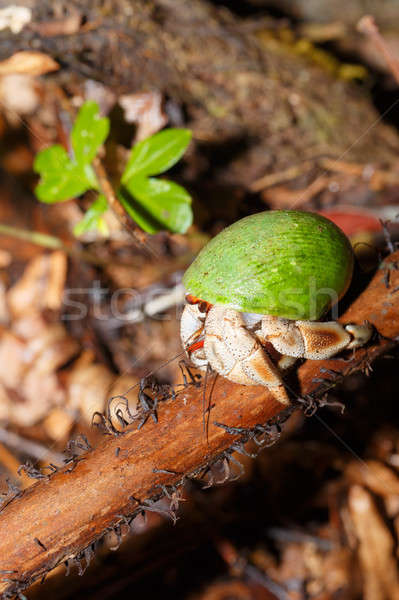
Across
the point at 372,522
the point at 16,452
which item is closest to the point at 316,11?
the point at 372,522

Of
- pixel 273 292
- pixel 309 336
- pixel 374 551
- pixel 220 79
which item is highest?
pixel 220 79

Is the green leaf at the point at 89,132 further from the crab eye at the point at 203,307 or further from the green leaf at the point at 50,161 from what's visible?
the crab eye at the point at 203,307

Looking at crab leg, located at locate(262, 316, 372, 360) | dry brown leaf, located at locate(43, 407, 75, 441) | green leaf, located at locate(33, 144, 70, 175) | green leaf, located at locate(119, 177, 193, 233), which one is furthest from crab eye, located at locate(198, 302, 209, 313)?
dry brown leaf, located at locate(43, 407, 75, 441)

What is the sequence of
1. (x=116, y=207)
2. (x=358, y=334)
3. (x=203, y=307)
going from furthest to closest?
(x=116, y=207), (x=203, y=307), (x=358, y=334)

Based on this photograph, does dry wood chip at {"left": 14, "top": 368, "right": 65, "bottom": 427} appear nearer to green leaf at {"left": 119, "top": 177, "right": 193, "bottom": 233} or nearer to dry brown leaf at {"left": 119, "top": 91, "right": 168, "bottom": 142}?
green leaf at {"left": 119, "top": 177, "right": 193, "bottom": 233}

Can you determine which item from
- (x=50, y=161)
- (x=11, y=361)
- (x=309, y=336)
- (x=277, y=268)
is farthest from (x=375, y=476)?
(x=50, y=161)

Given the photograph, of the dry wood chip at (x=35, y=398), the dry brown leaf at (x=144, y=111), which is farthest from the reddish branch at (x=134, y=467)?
the dry brown leaf at (x=144, y=111)

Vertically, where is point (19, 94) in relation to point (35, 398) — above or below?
above

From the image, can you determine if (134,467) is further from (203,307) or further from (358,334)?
(358,334)
